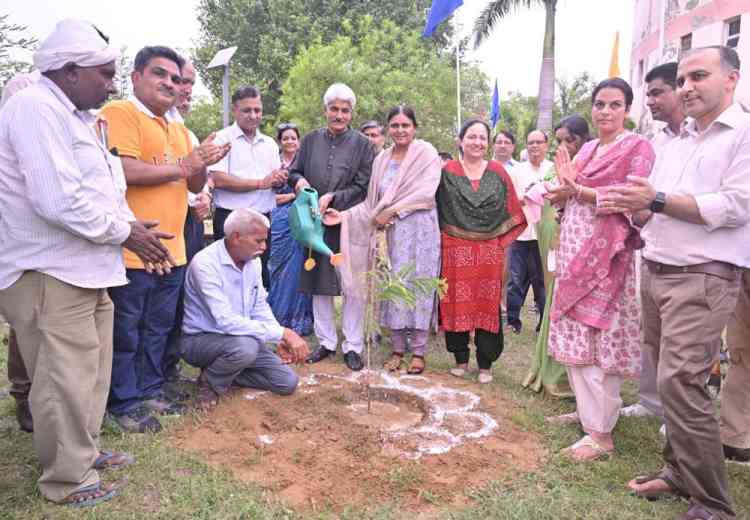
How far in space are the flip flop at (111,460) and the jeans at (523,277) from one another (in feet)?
14.3

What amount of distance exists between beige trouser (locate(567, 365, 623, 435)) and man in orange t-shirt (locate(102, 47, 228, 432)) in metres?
2.56

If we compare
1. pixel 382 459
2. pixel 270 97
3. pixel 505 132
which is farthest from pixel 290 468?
pixel 270 97

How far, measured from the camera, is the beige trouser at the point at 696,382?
103 inches

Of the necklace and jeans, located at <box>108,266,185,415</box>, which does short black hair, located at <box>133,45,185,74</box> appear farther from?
the necklace

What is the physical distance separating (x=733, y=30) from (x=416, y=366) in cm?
1476

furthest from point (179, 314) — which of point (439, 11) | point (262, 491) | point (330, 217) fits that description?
point (439, 11)

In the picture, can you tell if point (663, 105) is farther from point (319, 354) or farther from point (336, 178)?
point (319, 354)

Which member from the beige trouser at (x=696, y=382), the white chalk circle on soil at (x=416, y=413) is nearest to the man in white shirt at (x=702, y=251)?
the beige trouser at (x=696, y=382)

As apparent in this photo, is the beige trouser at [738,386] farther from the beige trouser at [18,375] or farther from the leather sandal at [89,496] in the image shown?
the beige trouser at [18,375]

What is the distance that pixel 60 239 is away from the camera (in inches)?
102

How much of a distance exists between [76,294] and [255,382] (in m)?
1.73

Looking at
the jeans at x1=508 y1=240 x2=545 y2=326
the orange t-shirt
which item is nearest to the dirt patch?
the orange t-shirt

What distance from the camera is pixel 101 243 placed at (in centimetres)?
269

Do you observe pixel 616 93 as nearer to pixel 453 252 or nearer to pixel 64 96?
pixel 453 252
